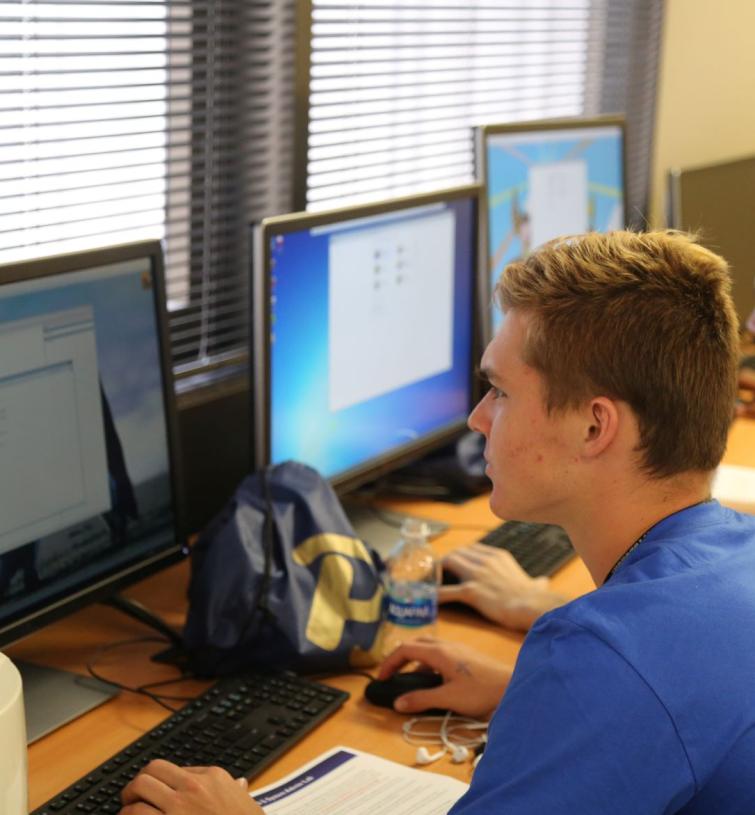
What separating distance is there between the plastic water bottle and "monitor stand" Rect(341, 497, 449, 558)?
124 mm

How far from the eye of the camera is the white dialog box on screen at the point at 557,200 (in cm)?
250

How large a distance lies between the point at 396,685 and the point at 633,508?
46 centimetres

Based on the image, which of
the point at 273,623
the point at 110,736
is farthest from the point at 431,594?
the point at 110,736

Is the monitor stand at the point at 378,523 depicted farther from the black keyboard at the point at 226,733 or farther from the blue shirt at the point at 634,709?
the blue shirt at the point at 634,709

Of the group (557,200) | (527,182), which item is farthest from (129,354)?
(557,200)

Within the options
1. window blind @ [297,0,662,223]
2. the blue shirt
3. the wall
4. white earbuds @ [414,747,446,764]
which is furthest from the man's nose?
the wall

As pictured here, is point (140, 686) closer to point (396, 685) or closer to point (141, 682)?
point (141, 682)

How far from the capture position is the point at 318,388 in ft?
6.18

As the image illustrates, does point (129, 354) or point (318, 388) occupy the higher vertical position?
point (129, 354)

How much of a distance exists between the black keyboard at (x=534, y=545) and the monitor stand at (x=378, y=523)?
10cm

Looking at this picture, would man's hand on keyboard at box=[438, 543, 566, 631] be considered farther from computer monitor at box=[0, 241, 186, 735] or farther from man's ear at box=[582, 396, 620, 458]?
man's ear at box=[582, 396, 620, 458]

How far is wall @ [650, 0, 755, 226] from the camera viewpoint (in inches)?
146

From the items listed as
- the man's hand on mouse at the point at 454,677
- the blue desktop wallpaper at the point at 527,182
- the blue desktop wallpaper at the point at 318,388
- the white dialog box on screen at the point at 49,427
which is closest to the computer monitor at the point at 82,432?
the white dialog box on screen at the point at 49,427

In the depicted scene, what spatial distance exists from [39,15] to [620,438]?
1.11m
